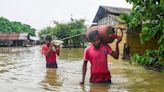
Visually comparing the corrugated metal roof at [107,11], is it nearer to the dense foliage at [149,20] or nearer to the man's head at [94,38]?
the dense foliage at [149,20]

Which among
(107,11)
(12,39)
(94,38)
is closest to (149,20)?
(94,38)

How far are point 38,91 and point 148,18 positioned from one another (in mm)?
7279

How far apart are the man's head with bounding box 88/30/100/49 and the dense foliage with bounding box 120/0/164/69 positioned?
5.26m

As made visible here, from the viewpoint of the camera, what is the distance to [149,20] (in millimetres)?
14125

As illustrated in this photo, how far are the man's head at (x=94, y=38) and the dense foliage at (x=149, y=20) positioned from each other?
5262mm

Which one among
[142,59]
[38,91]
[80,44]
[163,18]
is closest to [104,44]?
[38,91]

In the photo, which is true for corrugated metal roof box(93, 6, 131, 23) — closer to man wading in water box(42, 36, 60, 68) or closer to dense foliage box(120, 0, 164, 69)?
dense foliage box(120, 0, 164, 69)

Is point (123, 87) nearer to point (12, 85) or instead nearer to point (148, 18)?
point (12, 85)

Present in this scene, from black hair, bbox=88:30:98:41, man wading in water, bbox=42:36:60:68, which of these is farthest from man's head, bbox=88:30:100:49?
man wading in water, bbox=42:36:60:68

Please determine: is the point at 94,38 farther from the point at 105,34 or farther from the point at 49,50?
the point at 49,50

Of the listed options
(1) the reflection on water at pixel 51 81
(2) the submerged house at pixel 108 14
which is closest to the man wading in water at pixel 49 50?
(1) the reflection on water at pixel 51 81

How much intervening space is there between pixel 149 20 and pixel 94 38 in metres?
6.85

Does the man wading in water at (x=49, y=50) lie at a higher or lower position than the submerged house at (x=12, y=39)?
lower

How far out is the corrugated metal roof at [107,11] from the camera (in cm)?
2966
